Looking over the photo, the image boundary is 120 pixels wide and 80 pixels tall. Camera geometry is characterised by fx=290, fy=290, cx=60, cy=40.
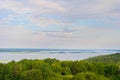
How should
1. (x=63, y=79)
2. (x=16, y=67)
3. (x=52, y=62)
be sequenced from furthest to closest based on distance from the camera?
(x=52, y=62) < (x=16, y=67) < (x=63, y=79)

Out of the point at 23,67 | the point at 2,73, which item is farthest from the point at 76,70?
the point at 2,73

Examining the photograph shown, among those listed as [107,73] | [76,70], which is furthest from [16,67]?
[107,73]

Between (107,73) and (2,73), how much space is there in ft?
49.2

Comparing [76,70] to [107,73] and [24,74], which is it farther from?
[24,74]

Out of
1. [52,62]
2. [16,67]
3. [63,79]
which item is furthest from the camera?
[52,62]

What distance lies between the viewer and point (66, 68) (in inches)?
1604

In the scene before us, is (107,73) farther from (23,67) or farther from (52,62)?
(23,67)

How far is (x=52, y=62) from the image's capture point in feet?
142

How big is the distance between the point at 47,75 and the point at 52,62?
671 cm

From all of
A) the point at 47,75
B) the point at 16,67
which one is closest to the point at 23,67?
the point at 16,67

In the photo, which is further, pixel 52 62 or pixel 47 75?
pixel 52 62

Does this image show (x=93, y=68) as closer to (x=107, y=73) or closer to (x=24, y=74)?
(x=107, y=73)

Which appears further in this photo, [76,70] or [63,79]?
[76,70]

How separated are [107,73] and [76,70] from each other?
4.49m
